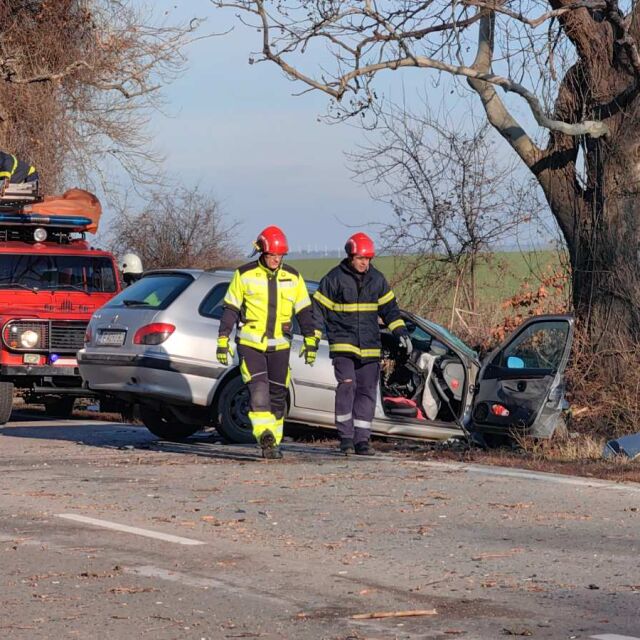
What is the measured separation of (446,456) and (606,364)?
291cm

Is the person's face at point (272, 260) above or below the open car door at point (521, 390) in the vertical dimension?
above

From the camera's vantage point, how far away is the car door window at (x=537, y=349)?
41.4 ft

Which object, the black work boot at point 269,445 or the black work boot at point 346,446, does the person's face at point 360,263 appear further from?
the black work boot at point 269,445

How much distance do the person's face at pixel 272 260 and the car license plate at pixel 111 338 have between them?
2.05 m

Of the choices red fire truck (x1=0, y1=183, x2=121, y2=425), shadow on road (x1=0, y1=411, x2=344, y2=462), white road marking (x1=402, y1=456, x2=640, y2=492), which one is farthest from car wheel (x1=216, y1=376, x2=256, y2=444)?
red fire truck (x1=0, y1=183, x2=121, y2=425)

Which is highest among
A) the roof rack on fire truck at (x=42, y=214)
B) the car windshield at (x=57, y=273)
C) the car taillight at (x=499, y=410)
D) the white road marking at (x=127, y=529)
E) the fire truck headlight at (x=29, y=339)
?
the roof rack on fire truck at (x=42, y=214)

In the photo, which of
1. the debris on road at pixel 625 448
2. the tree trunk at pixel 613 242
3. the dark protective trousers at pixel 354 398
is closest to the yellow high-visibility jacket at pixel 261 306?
the dark protective trousers at pixel 354 398

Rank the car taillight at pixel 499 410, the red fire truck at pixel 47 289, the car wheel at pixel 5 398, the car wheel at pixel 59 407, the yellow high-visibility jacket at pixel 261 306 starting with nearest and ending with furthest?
the yellow high-visibility jacket at pixel 261 306 → the car taillight at pixel 499 410 → the car wheel at pixel 5 398 → the red fire truck at pixel 47 289 → the car wheel at pixel 59 407

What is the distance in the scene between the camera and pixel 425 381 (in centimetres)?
1356

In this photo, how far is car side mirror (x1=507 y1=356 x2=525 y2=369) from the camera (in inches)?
495

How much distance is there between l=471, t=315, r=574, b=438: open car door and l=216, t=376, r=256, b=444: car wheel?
218cm

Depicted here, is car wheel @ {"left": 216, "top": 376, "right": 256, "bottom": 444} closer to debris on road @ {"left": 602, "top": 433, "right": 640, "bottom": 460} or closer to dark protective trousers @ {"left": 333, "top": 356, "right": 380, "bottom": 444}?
dark protective trousers @ {"left": 333, "top": 356, "right": 380, "bottom": 444}

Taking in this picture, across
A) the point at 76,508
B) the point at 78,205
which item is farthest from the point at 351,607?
the point at 78,205

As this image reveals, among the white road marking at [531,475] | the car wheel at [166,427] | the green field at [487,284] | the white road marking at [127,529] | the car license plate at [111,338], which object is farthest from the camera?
the green field at [487,284]
